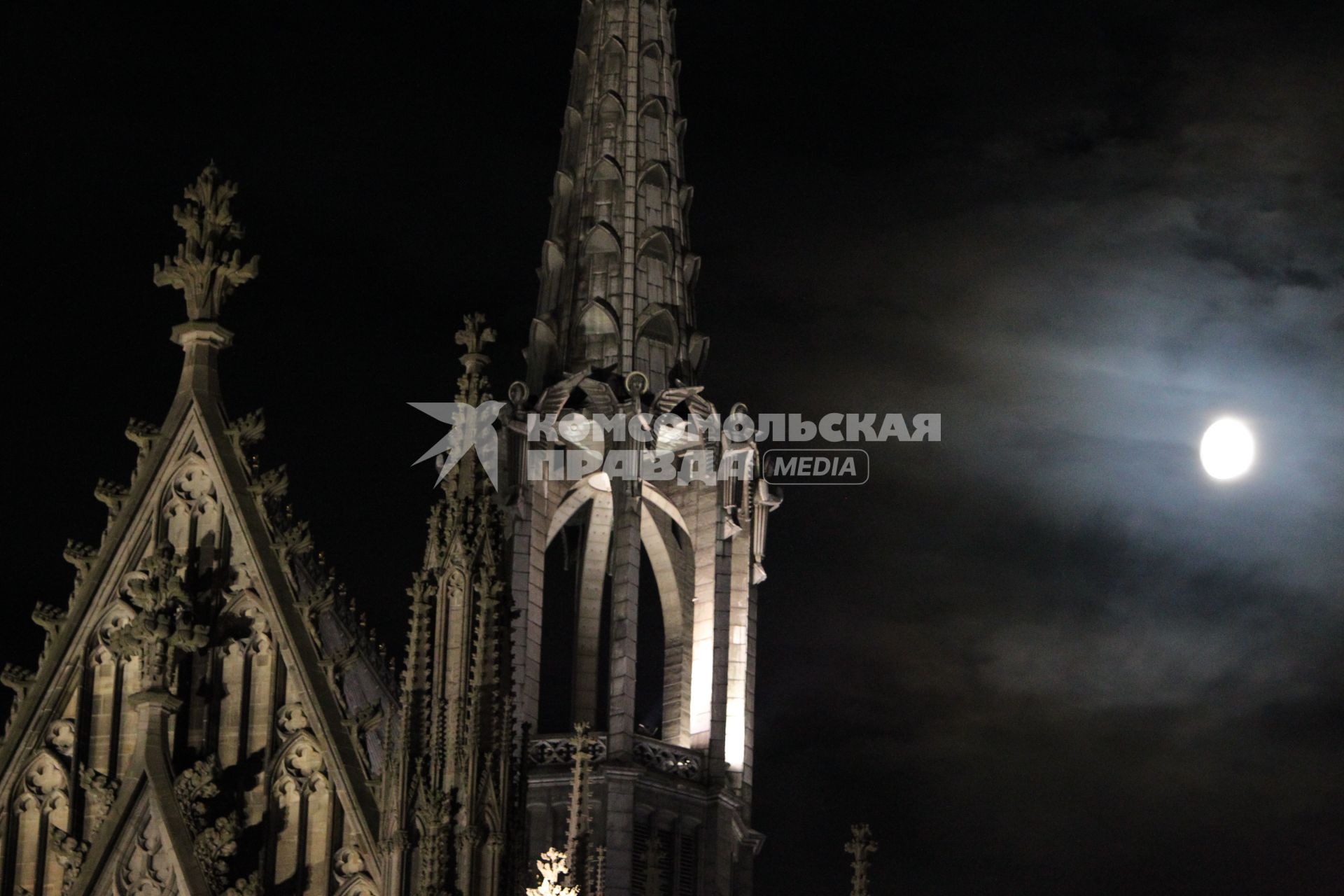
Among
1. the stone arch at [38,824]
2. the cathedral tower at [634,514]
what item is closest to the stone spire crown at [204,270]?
the stone arch at [38,824]

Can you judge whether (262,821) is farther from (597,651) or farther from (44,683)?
(597,651)

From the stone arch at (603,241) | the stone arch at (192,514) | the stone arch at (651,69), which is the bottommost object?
the stone arch at (192,514)

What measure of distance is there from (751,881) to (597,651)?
221 inches

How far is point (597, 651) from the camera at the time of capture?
79.9 m

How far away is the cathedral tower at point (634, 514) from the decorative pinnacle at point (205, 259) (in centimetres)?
2281

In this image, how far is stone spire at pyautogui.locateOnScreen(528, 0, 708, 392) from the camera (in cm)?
7919

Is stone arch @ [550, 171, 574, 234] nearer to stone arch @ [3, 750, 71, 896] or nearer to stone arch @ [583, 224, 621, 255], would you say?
stone arch @ [583, 224, 621, 255]

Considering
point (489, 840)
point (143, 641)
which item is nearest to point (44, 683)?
point (143, 641)

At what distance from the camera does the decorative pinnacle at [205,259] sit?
2079 inches

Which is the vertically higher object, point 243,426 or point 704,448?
point 704,448

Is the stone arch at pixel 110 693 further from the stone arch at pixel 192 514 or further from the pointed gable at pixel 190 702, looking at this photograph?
the stone arch at pixel 192 514

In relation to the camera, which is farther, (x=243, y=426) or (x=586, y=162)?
(x=586, y=162)

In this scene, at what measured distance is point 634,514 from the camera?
77.9m

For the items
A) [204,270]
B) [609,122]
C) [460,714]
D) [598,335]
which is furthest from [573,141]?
[460,714]
